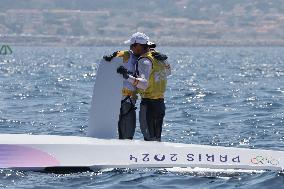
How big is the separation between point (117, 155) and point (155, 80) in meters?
1.32

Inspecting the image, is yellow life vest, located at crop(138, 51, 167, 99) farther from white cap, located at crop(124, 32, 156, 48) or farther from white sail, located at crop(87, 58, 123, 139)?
white sail, located at crop(87, 58, 123, 139)

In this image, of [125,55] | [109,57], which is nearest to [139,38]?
[125,55]

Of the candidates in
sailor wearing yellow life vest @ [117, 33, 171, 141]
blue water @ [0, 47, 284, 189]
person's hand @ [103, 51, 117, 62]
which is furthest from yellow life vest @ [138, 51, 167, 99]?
blue water @ [0, 47, 284, 189]

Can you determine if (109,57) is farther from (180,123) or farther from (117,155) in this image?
(180,123)

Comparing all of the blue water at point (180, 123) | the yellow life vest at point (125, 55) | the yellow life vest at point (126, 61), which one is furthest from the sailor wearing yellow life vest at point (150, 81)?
the blue water at point (180, 123)

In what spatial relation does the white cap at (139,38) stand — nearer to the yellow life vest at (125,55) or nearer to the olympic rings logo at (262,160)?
the yellow life vest at (125,55)

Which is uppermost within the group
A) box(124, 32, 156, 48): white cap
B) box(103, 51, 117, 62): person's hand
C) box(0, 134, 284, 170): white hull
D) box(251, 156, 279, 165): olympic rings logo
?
box(124, 32, 156, 48): white cap

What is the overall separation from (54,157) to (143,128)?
1.71 metres

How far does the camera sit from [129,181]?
13.7m

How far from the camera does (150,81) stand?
48.6 feet

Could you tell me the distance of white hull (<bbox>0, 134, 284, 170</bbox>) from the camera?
14156mm

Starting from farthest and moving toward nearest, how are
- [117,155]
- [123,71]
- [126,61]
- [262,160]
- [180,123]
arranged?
[180,123]
[126,61]
[262,160]
[123,71]
[117,155]

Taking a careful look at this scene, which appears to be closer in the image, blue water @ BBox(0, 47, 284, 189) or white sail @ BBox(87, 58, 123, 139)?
blue water @ BBox(0, 47, 284, 189)

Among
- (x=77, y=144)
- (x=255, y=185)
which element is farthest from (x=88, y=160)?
(x=255, y=185)
